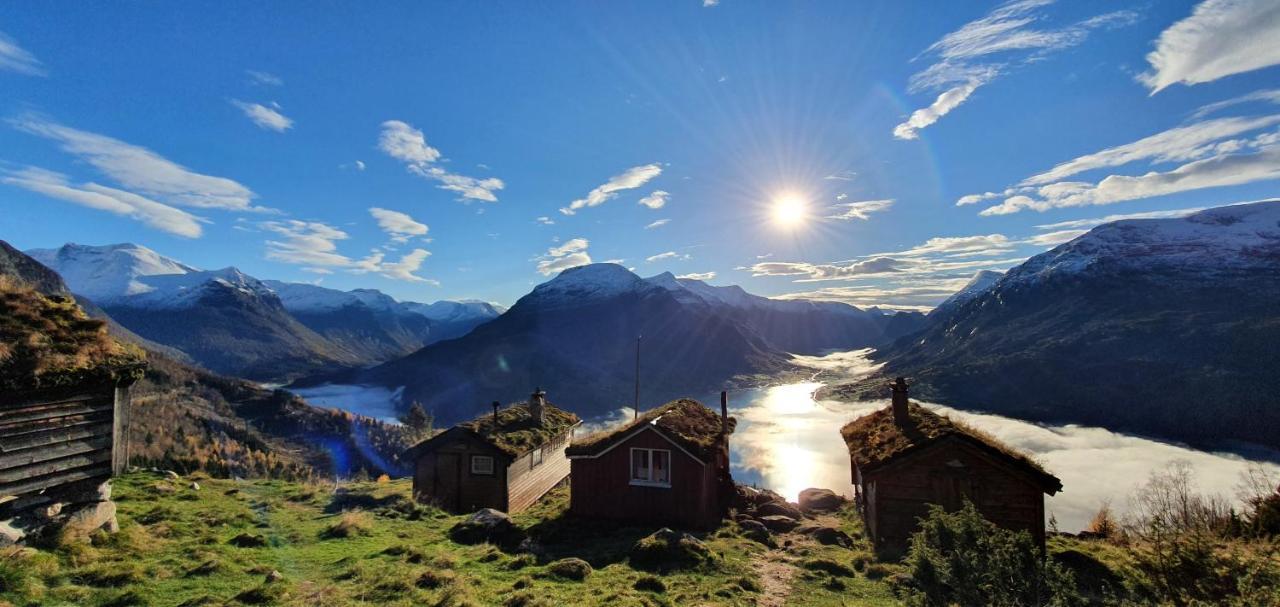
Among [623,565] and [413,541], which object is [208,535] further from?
[623,565]

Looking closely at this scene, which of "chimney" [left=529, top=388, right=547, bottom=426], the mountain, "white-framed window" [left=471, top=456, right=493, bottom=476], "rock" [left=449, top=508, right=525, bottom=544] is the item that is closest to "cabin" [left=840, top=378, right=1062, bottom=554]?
"rock" [left=449, top=508, right=525, bottom=544]

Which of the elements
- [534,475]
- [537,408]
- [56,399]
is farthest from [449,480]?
[56,399]

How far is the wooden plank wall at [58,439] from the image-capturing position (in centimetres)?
1078

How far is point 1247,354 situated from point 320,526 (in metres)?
194

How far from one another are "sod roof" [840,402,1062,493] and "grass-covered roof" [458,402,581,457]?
18378 millimetres

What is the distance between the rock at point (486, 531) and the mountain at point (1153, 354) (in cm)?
16232

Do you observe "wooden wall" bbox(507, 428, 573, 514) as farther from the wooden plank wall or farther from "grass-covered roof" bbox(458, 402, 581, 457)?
the wooden plank wall

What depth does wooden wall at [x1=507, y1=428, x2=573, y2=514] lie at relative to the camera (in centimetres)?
2983

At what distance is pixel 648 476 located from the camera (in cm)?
2606

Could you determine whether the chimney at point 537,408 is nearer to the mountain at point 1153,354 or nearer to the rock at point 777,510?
the rock at point 777,510

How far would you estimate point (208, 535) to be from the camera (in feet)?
46.8

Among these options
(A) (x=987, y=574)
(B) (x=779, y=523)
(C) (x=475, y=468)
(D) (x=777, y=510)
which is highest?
(A) (x=987, y=574)

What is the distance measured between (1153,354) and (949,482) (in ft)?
578

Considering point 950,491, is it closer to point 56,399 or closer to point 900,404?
point 900,404
